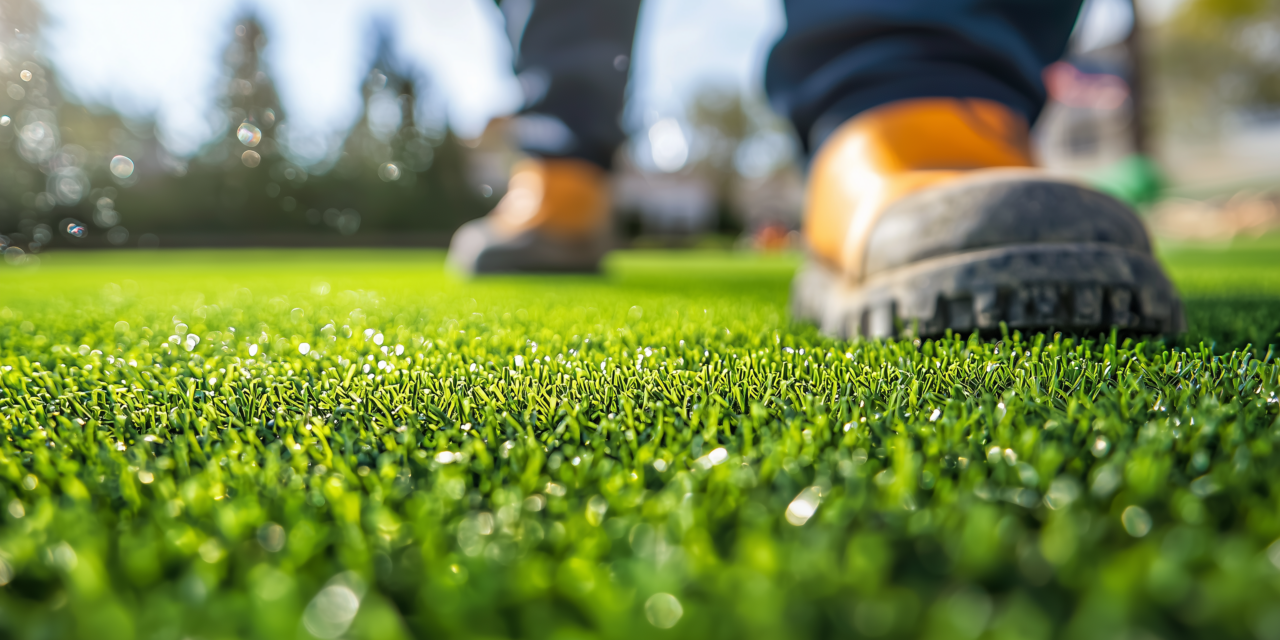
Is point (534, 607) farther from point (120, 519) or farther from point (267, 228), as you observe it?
point (267, 228)

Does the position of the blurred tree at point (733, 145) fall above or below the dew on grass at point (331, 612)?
above

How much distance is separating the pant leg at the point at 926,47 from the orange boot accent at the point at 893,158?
44 millimetres

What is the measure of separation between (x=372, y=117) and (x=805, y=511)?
18333 millimetres

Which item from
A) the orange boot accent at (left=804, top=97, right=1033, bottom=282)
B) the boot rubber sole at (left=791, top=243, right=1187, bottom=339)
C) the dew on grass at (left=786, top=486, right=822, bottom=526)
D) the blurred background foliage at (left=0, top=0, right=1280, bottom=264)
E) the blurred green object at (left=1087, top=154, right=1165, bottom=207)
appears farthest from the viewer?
the blurred background foliage at (left=0, top=0, right=1280, bottom=264)

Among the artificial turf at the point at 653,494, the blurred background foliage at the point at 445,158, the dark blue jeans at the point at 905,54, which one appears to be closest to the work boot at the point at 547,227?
the dark blue jeans at the point at 905,54

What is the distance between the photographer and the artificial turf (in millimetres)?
278

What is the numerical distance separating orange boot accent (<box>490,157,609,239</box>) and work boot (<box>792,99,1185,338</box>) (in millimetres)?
1730

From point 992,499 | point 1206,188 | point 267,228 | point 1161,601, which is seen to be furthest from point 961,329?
point 1206,188

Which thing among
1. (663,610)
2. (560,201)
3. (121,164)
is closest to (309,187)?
(121,164)

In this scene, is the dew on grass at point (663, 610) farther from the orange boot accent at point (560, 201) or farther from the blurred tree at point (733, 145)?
the blurred tree at point (733, 145)

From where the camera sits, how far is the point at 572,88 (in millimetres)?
2484

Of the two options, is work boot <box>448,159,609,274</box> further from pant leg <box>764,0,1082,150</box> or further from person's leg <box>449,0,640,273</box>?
pant leg <box>764,0,1082,150</box>

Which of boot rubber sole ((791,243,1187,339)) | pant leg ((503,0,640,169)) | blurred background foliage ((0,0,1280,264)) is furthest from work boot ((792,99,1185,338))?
blurred background foliage ((0,0,1280,264))

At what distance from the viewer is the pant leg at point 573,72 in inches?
91.0
